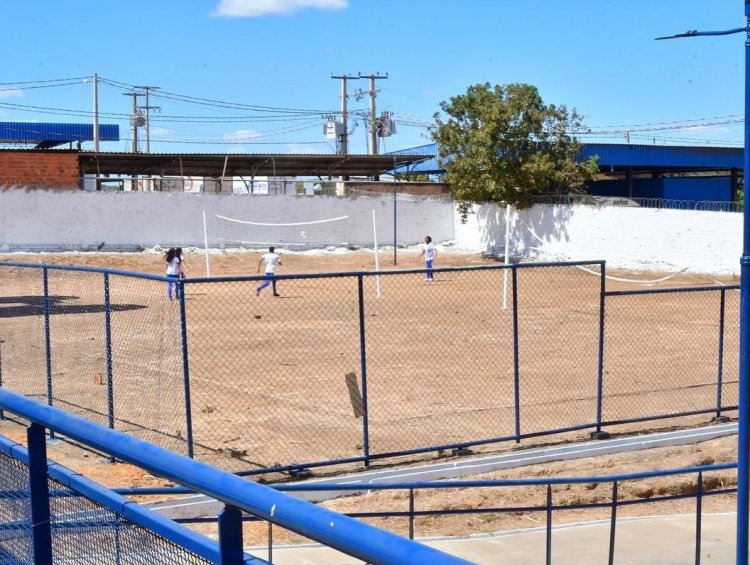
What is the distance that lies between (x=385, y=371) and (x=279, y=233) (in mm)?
30675

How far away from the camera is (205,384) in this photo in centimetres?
1594

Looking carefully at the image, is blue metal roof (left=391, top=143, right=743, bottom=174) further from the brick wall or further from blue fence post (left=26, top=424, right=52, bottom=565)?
blue fence post (left=26, top=424, right=52, bottom=565)

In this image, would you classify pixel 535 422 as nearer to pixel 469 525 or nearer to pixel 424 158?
pixel 469 525

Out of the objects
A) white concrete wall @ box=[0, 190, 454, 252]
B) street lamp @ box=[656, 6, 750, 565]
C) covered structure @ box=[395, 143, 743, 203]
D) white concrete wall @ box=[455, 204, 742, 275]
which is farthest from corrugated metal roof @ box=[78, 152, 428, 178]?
street lamp @ box=[656, 6, 750, 565]

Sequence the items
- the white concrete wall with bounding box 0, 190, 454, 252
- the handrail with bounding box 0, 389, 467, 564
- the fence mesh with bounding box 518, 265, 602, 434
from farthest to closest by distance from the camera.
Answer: the white concrete wall with bounding box 0, 190, 454, 252 → the fence mesh with bounding box 518, 265, 602, 434 → the handrail with bounding box 0, 389, 467, 564

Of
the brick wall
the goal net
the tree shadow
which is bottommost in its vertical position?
the tree shadow

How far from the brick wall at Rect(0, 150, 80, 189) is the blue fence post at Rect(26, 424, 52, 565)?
41.0 m

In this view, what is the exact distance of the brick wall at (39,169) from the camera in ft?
140

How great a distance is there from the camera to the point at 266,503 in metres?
2.32

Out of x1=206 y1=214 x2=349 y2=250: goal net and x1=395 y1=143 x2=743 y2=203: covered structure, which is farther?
x1=395 y1=143 x2=743 y2=203: covered structure

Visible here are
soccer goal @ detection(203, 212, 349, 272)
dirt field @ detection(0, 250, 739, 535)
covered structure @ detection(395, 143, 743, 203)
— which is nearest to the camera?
dirt field @ detection(0, 250, 739, 535)

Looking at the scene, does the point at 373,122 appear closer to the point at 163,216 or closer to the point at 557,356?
the point at 163,216

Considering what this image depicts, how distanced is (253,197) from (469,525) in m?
38.2

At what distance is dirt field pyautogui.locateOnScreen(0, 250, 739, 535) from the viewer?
12.3m
